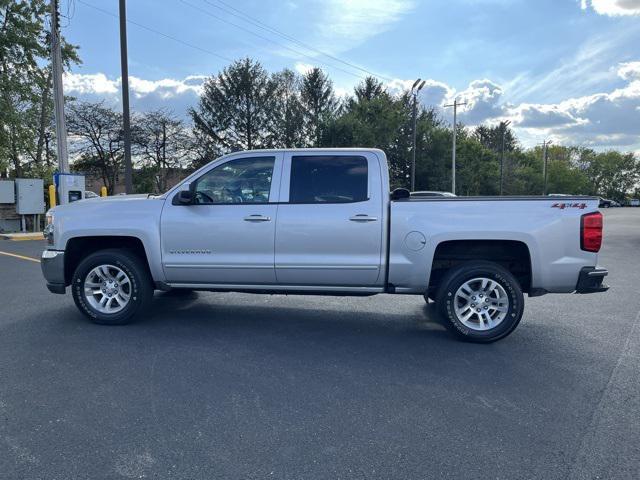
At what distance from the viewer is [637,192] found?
105 meters

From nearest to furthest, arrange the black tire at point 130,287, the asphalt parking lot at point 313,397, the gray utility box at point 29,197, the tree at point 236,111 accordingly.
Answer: the asphalt parking lot at point 313,397, the black tire at point 130,287, the gray utility box at point 29,197, the tree at point 236,111

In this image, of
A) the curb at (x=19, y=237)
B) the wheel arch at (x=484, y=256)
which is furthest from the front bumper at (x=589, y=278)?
the curb at (x=19, y=237)

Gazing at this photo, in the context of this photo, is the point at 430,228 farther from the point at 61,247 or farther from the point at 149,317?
the point at 61,247

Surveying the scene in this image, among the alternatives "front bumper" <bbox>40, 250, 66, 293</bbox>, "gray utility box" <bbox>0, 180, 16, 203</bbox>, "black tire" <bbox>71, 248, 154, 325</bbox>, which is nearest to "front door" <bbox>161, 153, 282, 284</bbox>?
"black tire" <bbox>71, 248, 154, 325</bbox>

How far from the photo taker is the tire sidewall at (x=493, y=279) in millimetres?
4949

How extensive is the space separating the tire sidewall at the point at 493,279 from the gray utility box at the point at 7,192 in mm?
18718

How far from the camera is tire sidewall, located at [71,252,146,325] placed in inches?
216

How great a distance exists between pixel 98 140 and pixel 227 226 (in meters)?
31.3

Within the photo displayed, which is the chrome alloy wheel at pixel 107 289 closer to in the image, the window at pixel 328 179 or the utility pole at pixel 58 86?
the window at pixel 328 179

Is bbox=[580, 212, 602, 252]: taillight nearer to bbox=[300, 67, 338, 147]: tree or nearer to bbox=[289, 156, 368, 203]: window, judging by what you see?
bbox=[289, 156, 368, 203]: window

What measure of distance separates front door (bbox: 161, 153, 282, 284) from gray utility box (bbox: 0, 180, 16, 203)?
16350 millimetres

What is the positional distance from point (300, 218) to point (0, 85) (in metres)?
22.8

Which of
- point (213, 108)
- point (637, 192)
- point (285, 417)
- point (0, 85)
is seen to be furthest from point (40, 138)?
point (637, 192)

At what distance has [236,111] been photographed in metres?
41.5
